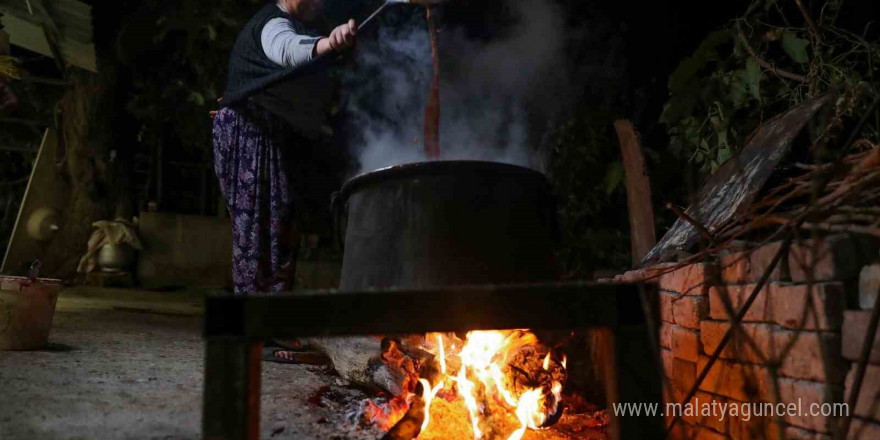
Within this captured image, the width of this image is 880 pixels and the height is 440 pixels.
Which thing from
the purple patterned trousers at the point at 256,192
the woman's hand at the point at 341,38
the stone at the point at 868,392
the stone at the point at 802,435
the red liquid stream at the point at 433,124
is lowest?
the stone at the point at 802,435

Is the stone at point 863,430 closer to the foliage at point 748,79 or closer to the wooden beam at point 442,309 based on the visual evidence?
the wooden beam at point 442,309

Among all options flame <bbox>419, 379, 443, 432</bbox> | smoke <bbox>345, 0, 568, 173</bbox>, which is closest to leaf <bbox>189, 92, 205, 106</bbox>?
smoke <bbox>345, 0, 568, 173</bbox>

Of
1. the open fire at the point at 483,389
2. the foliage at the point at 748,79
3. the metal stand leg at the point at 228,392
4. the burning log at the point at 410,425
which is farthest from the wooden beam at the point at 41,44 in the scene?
the foliage at the point at 748,79

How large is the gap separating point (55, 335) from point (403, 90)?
4.36 meters

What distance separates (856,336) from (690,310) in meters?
0.79

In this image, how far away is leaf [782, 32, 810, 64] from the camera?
3600 mm

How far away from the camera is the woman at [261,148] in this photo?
340 cm

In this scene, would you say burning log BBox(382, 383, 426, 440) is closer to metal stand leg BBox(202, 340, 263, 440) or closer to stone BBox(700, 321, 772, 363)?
metal stand leg BBox(202, 340, 263, 440)

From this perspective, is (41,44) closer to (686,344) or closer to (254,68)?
(254,68)

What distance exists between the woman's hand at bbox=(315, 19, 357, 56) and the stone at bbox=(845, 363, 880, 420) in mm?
2557

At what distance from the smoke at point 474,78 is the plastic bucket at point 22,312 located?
3388 millimetres

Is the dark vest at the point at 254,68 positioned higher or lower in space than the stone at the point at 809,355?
higher

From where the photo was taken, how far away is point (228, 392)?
1327 millimetres

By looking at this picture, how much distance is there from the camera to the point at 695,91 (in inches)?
168
